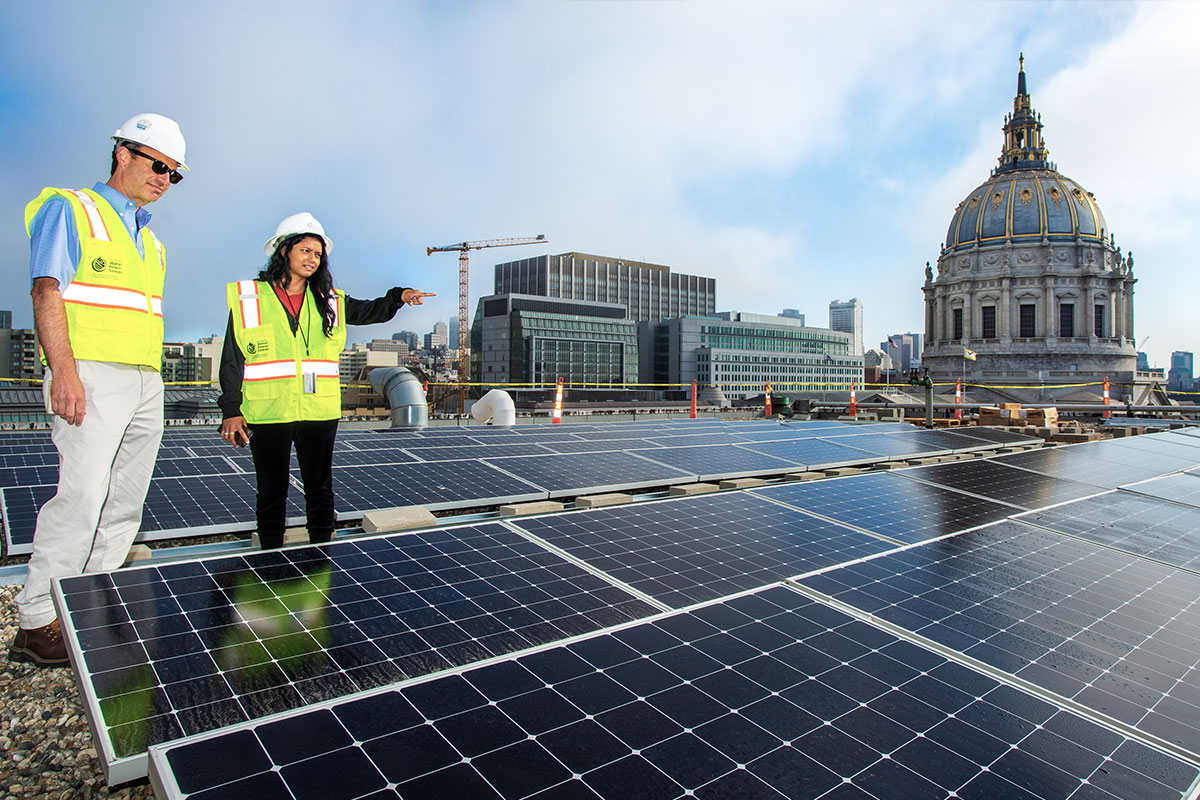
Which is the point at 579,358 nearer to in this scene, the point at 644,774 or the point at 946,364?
the point at 946,364

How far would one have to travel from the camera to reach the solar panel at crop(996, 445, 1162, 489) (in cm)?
→ 891

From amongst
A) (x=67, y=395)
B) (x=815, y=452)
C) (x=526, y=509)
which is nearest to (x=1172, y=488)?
(x=815, y=452)

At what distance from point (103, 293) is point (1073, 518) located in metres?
8.00

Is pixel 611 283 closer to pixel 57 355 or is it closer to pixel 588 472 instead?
pixel 588 472

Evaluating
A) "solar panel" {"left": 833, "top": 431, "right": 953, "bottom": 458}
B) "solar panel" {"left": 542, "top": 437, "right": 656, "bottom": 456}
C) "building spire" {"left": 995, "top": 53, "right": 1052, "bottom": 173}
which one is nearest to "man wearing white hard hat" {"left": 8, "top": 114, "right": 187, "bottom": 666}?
A: "solar panel" {"left": 542, "top": 437, "right": 656, "bottom": 456}

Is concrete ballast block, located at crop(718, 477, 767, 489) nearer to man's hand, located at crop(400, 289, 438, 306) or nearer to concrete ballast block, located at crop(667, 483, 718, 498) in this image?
concrete ballast block, located at crop(667, 483, 718, 498)

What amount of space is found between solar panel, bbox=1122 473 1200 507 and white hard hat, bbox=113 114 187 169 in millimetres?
10510

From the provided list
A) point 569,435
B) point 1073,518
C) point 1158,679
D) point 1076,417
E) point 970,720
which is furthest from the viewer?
point 1076,417

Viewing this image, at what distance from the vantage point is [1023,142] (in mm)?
84750

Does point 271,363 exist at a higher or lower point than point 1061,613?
higher

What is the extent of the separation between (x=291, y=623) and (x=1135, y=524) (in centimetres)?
724

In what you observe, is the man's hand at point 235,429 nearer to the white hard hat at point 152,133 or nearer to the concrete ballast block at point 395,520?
the concrete ballast block at point 395,520

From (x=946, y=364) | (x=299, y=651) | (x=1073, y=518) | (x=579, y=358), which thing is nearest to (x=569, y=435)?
(x=1073, y=518)

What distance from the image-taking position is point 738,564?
4.19 metres
